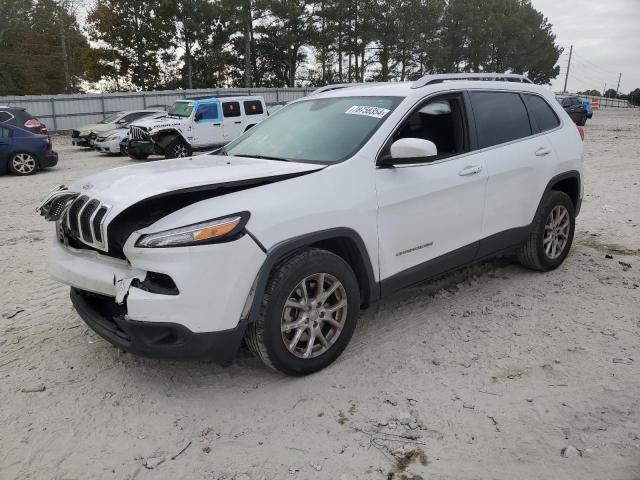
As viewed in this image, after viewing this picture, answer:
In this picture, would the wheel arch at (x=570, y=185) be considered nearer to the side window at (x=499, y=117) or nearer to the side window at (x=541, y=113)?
the side window at (x=541, y=113)

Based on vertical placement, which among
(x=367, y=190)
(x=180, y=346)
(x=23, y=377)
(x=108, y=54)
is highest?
(x=108, y=54)

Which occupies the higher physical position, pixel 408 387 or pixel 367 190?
pixel 367 190

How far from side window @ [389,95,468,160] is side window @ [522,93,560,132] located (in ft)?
3.47

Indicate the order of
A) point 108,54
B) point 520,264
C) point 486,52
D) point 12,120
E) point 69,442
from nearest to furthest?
point 69,442 < point 520,264 < point 12,120 < point 108,54 < point 486,52

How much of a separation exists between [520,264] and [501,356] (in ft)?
6.34

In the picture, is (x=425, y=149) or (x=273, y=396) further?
(x=425, y=149)

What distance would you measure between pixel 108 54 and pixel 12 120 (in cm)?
3161

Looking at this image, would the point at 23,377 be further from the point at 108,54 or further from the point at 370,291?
the point at 108,54

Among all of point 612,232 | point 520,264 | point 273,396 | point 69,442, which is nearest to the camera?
point 69,442

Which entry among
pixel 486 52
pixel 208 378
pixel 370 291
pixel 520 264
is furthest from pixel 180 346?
pixel 486 52

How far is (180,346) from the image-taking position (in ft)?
9.33

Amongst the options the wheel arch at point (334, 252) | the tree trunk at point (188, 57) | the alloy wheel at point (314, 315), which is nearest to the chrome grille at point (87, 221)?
the wheel arch at point (334, 252)

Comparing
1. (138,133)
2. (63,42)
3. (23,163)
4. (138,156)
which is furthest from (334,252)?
(63,42)

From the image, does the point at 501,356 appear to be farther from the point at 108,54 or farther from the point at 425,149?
the point at 108,54
